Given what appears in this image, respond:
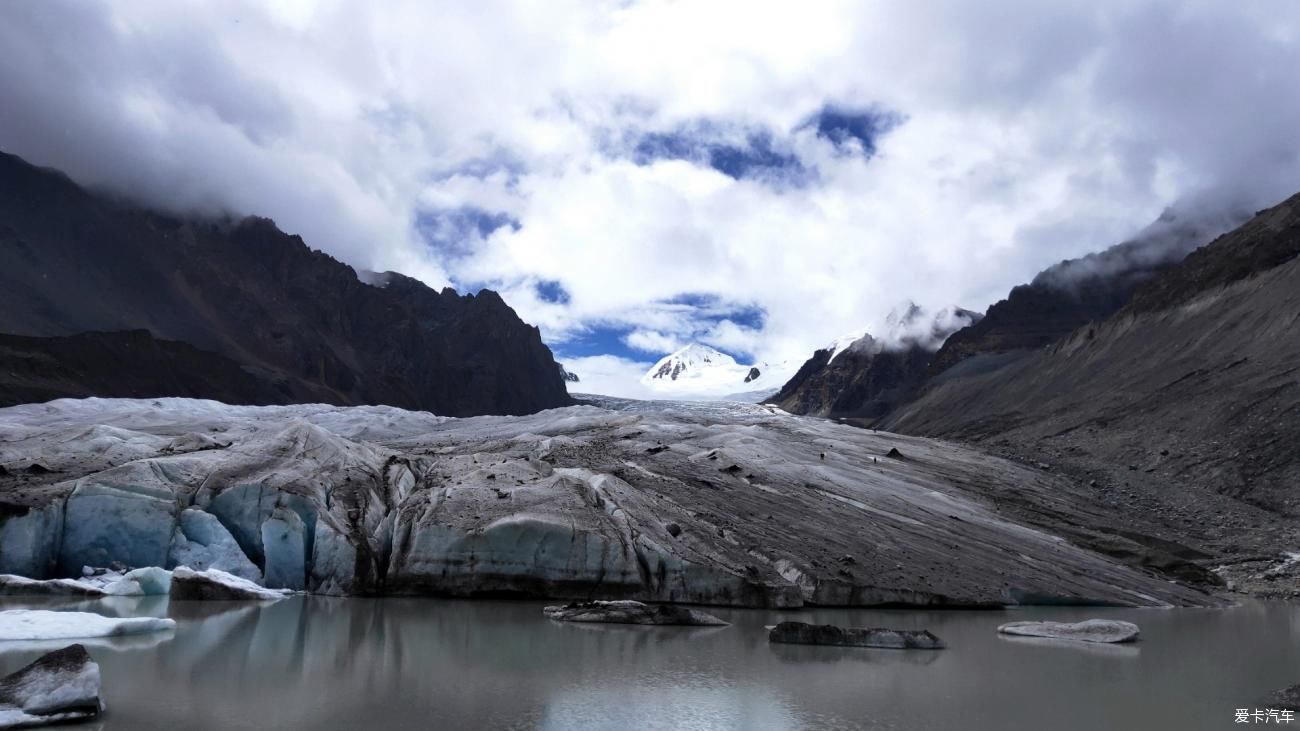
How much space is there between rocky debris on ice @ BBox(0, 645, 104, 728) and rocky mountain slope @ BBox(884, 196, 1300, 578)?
137 feet

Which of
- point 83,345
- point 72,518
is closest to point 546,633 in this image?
point 72,518

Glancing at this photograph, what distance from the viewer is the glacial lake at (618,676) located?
13039 millimetres

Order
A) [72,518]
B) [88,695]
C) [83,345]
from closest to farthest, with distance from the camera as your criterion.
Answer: [88,695], [72,518], [83,345]

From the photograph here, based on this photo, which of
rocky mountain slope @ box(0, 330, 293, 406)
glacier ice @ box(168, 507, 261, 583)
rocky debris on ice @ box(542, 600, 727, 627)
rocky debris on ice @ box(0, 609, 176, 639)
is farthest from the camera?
rocky mountain slope @ box(0, 330, 293, 406)

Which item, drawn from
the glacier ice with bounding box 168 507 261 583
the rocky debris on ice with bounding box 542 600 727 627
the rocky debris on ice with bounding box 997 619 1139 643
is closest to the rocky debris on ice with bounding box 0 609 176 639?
the glacier ice with bounding box 168 507 261 583

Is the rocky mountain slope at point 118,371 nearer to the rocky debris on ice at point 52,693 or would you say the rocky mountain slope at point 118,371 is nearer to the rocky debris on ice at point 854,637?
the rocky debris on ice at point 52,693

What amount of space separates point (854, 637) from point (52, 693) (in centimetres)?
1525

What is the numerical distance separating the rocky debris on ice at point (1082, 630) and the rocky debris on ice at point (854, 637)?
13.1 ft

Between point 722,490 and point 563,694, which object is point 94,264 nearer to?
point 722,490

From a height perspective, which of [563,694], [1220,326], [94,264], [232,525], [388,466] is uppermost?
[94,264]

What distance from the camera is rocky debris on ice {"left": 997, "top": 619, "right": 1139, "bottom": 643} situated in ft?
73.4

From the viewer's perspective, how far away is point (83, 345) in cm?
9875

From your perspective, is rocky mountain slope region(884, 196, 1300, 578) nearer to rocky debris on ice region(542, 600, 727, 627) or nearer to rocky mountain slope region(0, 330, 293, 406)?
rocky debris on ice region(542, 600, 727, 627)

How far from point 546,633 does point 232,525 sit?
12.6m
